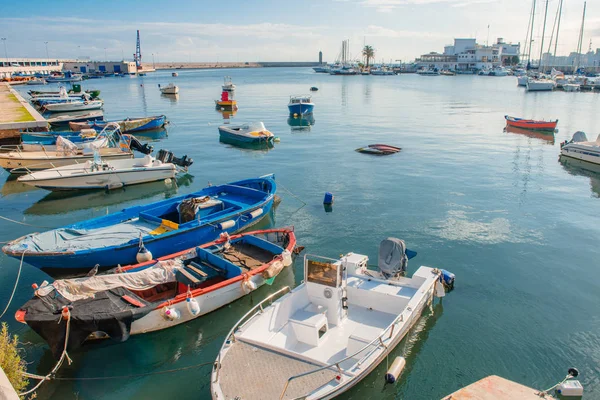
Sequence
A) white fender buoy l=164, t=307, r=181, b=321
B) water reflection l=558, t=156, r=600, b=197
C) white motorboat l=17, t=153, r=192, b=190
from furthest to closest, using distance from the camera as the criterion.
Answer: water reflection l=558, t=156, r=600, b=197
white motorboat l=17, t=153, r=192, b=190
white fender buoy l=164, t=307, r=181, b=321

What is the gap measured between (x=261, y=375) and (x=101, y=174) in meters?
22.0

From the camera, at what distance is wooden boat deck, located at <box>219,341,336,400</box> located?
935 cm

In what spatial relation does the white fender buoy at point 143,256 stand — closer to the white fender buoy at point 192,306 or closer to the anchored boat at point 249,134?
the white fender buoy at point 192,306

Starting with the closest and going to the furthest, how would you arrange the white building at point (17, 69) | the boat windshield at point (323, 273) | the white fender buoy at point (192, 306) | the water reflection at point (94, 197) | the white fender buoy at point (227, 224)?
the boat windshield at point (323, 273)
the white fender buoy at point (192, 306)
the white fender buoy at point (227, 224)
the water reflection at point (94, 197)
the white building at point (17, 69)

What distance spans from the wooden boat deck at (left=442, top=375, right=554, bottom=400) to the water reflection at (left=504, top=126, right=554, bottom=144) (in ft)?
147

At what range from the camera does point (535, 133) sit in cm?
5041

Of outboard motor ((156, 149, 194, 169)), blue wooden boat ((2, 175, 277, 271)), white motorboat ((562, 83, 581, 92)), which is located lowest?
blue wooden boat ((2, 175, 277, 271))

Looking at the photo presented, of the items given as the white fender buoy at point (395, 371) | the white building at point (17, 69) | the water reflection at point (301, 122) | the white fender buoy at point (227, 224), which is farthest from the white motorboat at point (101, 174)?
the white building at point (17, 69)

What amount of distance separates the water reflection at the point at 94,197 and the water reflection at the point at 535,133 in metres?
41.5

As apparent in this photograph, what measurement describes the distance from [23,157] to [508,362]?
33.9 m

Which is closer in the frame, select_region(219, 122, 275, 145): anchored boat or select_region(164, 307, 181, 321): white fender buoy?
select_region(164, 307, 181, 321): white fender buoy

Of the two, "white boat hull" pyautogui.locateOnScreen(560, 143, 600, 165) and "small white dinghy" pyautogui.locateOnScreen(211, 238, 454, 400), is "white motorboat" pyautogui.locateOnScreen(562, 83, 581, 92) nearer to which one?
"white boat hull" pyautogui.locateOnScreen(560, 143, 600, 165)

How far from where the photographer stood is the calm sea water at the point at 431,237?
468 inches

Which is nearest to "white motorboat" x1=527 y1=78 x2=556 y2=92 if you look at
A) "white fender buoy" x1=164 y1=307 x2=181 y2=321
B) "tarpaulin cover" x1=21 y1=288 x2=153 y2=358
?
"white fender buoy" x1=164 y1=307 x2=181 y2=321
